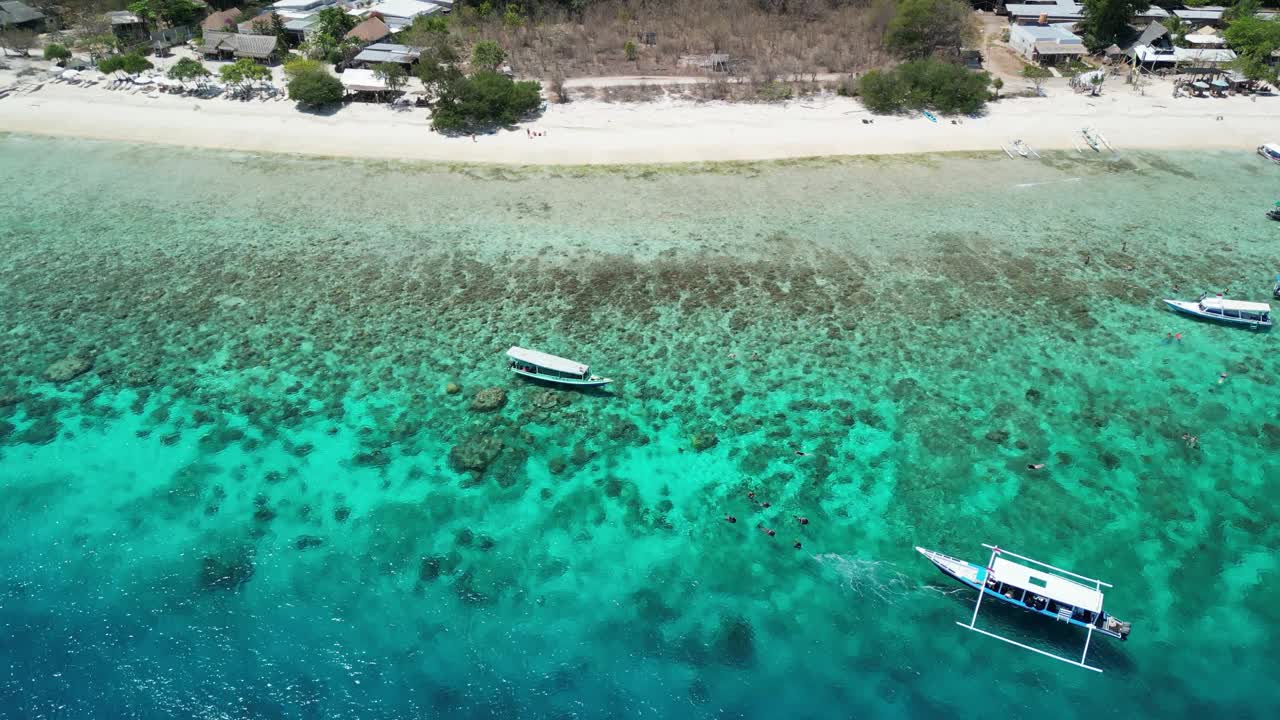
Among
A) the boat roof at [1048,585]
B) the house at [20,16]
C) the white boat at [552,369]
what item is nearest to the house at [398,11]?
the house at [20,16]

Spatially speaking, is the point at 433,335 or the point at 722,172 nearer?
the point at 433,335

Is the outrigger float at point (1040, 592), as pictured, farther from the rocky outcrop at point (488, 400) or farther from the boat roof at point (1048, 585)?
the rocky outcrop at point (488, 400)

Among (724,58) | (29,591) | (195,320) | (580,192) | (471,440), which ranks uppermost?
(724,58)

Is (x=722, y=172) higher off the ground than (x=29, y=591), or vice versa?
(x=722, y=172)

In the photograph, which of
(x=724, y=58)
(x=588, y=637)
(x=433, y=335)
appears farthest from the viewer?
(x=724, y=58)

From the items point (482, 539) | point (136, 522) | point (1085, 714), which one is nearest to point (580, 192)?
point (482, 539)

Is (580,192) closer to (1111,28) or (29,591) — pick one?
(29,591)

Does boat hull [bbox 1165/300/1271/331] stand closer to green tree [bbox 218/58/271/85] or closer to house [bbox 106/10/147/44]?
green tree [bbox 218/58/271/85]

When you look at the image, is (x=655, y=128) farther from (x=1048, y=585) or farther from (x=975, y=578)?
(x=1048, y=585)

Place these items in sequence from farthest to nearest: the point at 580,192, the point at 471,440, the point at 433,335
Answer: the point at 580,192
the point at 433,335
the point at 471,440

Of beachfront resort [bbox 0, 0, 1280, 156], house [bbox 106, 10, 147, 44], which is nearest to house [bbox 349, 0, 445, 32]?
beachfront resort [bbox 0, 0, 1280, 156]
